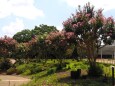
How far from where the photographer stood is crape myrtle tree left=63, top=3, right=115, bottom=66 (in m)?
22.4

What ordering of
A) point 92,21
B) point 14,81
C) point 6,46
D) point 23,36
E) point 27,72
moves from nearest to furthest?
point 92,21
point 14,81
point 27,72
point 6,46
point 23,36

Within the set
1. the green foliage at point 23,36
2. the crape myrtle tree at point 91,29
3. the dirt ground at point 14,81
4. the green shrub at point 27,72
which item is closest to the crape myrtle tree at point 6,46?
the green shrub at point 27,72

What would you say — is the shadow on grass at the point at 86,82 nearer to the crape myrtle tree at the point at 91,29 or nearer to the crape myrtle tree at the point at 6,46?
the crape myrtle tree at the point at 91,29

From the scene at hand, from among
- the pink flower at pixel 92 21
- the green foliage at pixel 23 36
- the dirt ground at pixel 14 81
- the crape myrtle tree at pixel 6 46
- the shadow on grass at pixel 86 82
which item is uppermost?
the green foliage at pixel 23 36

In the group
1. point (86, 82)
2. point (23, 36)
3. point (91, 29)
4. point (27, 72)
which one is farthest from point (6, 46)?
point (23, 36)

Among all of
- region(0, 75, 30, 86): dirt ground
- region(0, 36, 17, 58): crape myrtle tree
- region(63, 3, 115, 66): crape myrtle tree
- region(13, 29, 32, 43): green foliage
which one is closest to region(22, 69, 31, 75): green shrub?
region(0, 75, 30, 86): dirt ground

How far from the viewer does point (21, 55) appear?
4225 centimetres

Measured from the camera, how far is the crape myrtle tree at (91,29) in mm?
22359

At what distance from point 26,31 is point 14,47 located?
44.8m

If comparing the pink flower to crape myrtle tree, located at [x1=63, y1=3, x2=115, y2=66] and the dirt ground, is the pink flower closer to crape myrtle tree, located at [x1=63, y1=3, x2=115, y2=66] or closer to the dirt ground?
crape myrtle tree, located at [x1=63, y1=3, x2=115, y2=66]

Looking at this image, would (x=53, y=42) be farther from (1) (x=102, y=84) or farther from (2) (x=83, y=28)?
(1) (x=102, y=84)

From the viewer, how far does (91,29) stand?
22.6 metres

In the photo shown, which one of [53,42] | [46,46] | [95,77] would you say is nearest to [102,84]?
[95,77]

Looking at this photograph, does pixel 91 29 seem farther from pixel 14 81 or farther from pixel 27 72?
pixel 27 72
